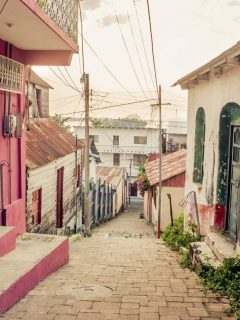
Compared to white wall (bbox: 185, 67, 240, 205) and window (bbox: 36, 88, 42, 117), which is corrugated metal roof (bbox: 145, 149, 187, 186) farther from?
white wall (bbox: 185, 67, 240, 205)

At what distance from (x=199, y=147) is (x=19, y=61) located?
5380 mm

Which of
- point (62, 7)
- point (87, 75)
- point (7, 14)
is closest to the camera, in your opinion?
point (7, 14)

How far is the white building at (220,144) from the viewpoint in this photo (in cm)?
735

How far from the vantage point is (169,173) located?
1802 cm

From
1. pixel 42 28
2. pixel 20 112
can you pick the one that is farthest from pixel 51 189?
pixel 42 28

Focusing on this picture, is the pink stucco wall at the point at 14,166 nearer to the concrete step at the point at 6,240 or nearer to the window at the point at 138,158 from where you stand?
the concrete step at the point at 6,240

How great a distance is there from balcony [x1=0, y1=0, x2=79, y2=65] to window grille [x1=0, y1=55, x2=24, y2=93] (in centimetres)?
42

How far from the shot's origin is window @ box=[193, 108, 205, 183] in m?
10.5

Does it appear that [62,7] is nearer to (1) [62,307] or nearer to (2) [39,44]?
(2) [39,44]

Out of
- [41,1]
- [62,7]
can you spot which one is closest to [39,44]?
[62,7]

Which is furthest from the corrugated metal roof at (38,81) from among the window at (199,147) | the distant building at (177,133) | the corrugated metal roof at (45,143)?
the distant building at (177,133)

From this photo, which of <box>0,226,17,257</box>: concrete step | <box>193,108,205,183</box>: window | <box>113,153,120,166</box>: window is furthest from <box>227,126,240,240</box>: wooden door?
<box>113,153,120,166</box>: window

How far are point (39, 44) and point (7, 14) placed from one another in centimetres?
227

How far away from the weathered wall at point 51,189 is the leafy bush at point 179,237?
410 cm
